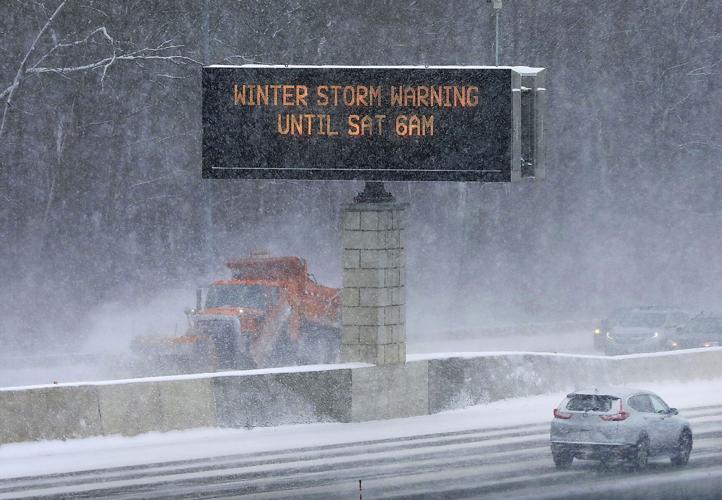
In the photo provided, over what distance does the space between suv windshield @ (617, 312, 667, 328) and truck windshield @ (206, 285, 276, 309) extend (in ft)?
40.5

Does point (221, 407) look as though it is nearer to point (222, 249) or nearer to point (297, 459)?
point (297, 459)

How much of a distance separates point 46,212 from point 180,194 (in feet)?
21.0

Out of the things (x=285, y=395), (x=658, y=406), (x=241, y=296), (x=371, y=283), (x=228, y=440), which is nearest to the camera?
(x=658, y=406)

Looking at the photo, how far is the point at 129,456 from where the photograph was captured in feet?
71.2

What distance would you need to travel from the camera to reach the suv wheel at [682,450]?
22.1 metres

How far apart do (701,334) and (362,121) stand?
60.3 feet

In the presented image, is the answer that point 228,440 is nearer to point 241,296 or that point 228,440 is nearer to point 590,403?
point 590,403

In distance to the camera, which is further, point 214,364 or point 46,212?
point 46,212

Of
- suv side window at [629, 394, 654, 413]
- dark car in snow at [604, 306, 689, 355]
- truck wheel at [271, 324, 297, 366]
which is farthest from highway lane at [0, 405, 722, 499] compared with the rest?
dark car in snow at [604, 306, 689, 355]

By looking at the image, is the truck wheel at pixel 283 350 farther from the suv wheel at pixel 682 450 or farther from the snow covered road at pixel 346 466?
the suv wheel at pixel 682 450

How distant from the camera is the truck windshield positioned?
108 feet

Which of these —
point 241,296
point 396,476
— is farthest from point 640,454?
point 241,296

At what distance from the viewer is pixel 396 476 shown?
795 inches

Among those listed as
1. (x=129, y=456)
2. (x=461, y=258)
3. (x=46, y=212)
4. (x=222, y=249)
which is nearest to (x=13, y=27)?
(x=46, y=212)
